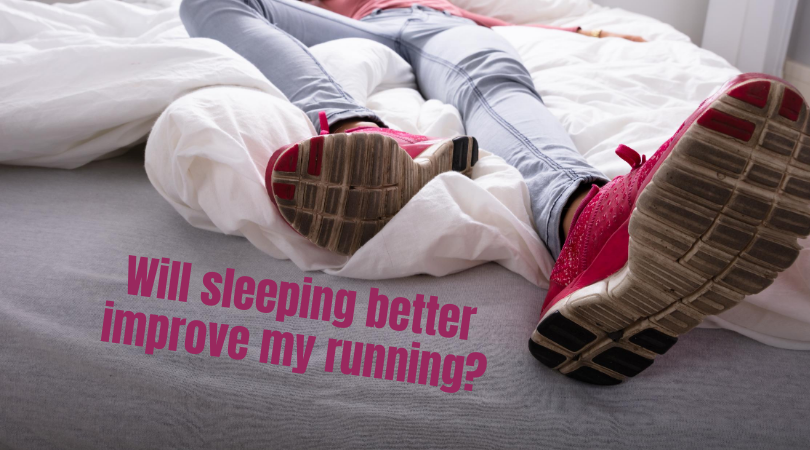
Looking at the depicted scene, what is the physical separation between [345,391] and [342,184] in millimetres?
189

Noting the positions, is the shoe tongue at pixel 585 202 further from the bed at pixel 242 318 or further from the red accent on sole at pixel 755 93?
the red accent on sole at pixel 755 93

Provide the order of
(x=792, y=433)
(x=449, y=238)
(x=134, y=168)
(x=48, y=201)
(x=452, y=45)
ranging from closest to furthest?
(x=792, y=433) → (x=449, y=238) → (x=48, y=201) → (x=134, y=168) → (x=452, y=45)

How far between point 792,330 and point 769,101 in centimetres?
26

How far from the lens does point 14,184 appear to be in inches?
29.1

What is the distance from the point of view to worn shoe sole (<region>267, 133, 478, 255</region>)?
Answer: 53cm

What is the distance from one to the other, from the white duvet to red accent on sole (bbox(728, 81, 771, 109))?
0.77 feet

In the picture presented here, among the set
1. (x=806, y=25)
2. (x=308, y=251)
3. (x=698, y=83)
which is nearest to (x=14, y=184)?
(x=308, y=251)

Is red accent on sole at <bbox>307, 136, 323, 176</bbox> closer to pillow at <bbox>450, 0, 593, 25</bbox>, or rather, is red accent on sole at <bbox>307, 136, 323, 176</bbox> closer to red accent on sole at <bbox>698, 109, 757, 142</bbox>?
red accent on sole at <bbox>698, 109, 757, 142</bbox>

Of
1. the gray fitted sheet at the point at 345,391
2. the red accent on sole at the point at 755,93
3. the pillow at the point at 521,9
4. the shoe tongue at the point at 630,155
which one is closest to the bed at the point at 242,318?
the gray fitted sheet at the point at 345,391

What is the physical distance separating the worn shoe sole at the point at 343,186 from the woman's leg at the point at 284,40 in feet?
0.66

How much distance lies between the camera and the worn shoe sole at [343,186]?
531 millimetres

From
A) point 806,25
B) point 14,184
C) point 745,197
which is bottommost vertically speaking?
point 806,25

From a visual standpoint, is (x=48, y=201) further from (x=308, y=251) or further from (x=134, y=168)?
(x=308, y=251)

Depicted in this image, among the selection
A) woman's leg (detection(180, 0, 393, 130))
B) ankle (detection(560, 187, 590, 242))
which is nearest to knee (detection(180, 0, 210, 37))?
woman's leg (detection(180, 0, 393, 130))
